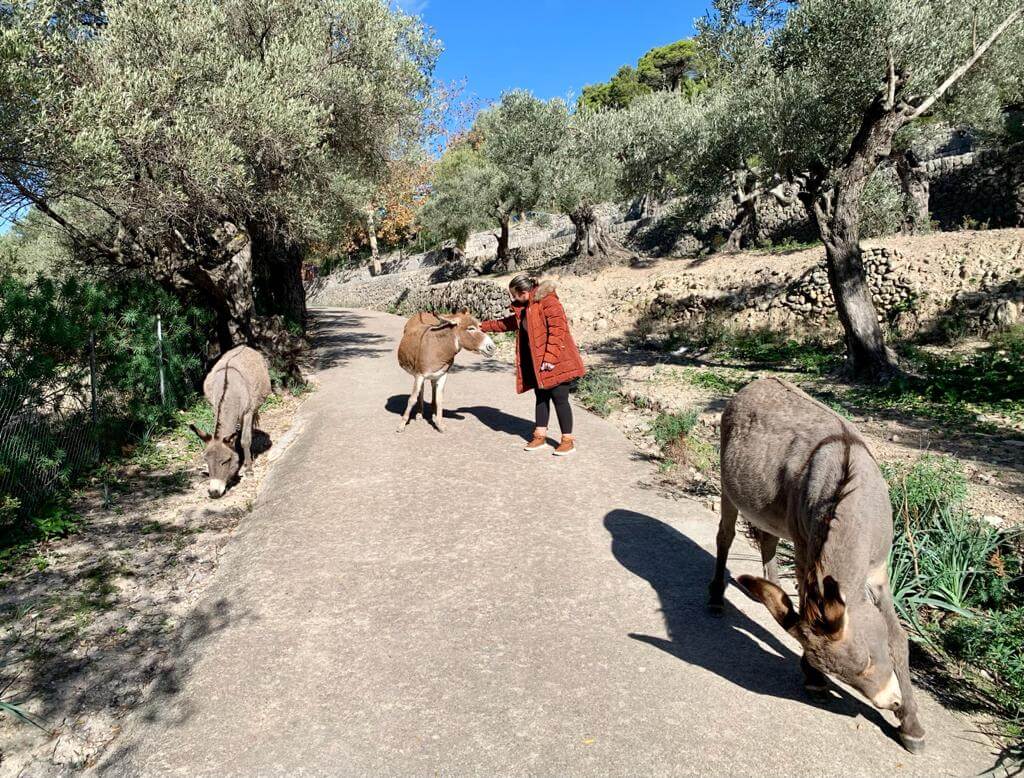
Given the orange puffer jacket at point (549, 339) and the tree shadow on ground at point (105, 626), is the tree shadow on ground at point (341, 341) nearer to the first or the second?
the orange puffer jacket at point (549, 339)

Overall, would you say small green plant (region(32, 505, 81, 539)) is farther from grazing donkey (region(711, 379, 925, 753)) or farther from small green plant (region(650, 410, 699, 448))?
small green plant (region(650, 410, 699, 448))

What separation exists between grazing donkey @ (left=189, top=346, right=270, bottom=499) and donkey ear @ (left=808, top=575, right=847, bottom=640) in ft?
21.5

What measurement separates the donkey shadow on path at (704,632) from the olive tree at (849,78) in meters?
8.00

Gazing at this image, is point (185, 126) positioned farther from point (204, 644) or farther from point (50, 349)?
point (204, 644)

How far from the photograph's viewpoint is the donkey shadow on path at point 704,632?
3.42 meters

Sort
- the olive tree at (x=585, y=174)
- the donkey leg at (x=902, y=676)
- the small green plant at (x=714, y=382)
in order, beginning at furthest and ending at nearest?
the olive tree at (x=585, y=174) < the small green plant at (x=714, y=382) < the donkey leg at (x=902, y=676)

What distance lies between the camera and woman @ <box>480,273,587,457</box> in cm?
727

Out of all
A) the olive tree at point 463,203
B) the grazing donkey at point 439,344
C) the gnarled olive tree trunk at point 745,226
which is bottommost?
the grazing donkey at point 439,344

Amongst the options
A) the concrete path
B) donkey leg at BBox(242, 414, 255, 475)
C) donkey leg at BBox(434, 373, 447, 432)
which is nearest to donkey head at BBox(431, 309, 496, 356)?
donkey leg at BBox(434, 373, 447, 432)

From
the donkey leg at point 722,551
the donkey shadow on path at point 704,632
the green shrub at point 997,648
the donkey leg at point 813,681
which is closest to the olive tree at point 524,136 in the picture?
the donkey shadow on path at point 704,632

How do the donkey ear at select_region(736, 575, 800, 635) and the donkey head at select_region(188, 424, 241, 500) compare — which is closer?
the donkey ear at select_region(736, 575, 800, 635)

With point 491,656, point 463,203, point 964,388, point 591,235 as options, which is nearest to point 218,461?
point 491,656

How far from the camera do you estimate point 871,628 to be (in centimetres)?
261

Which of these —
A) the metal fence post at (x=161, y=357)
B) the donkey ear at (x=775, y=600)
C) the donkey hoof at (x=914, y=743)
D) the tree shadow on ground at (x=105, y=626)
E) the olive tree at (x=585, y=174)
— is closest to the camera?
the donkey ear at (x=775, y=600)
